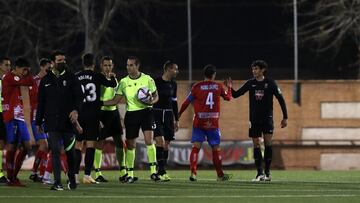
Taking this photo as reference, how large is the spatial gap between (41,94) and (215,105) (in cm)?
470

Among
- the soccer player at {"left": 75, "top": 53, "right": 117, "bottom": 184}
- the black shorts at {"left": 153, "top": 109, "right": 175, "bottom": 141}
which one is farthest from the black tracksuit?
the black shorts at {"left": 153, "top": 109, "right": 175, "bottom": 141}

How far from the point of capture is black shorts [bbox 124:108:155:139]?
68.6ft

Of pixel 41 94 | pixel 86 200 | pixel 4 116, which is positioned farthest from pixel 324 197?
pixel 4 116

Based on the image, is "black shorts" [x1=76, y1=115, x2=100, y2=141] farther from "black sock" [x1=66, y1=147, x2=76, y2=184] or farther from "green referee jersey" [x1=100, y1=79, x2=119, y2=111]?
"black sock" [x1=66, y1=147, x2=76, y2=184]

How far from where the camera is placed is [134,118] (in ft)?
68.6

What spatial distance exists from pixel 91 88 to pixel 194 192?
3436 millimetres

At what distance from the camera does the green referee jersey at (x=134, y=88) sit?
20.8 m

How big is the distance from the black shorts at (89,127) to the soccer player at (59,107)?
6.74 ft

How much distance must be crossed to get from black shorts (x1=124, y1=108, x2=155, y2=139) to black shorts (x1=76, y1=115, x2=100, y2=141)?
2.77ft

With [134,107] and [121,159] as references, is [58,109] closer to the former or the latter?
[134,107]

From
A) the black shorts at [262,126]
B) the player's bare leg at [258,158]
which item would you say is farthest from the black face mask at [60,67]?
the player's bare leg at [258,158]

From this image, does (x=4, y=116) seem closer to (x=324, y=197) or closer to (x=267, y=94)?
(x=267, y=94)

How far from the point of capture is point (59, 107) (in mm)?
17984

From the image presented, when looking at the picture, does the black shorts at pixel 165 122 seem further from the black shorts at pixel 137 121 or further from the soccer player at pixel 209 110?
the black shorts at pixel 137 121
